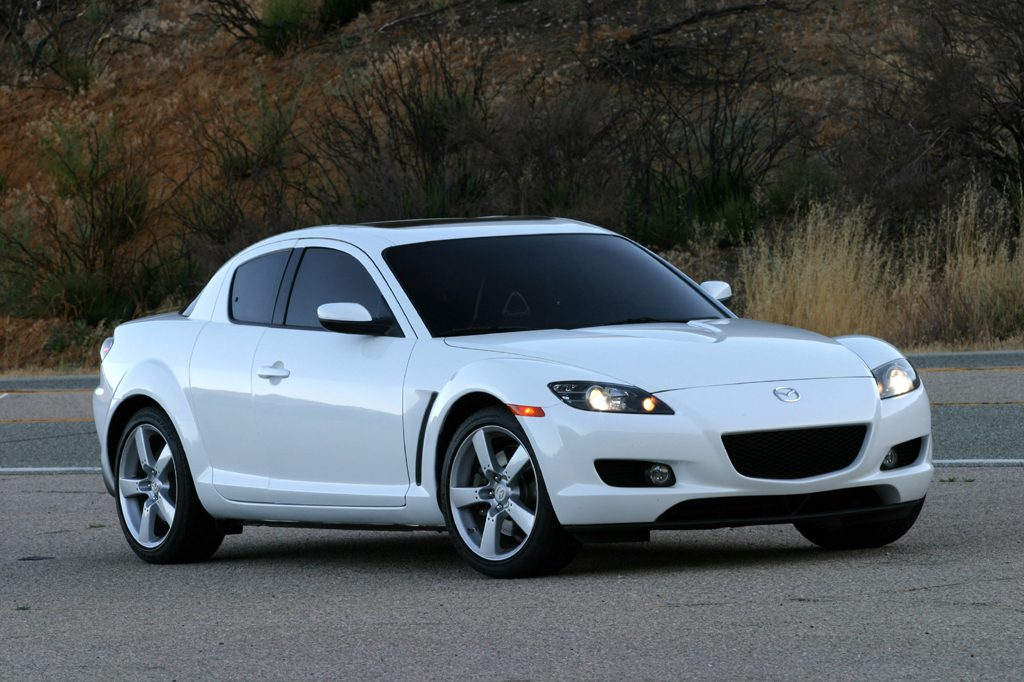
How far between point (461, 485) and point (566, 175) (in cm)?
1952

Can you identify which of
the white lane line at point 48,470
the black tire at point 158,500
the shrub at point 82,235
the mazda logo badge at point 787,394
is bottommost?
the shrub at point 82,235

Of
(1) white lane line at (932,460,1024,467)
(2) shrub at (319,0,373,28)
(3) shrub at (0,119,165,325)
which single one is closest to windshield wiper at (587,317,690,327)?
(1) white lane line at (932,460,1024,467)

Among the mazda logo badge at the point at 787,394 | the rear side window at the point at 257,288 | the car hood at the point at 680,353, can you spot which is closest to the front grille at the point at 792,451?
the mazda logo badge at the point at 787,394

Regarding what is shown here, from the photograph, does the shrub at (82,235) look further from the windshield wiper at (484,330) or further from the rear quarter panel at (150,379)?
the windshield wiper at (484,330)

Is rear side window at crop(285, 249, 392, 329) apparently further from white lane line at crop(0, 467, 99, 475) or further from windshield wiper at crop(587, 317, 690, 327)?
white lane line at crop(0, 467, 99, 475)

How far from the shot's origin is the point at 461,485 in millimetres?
7785

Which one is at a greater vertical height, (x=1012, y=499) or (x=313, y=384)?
(x=313, y=384)

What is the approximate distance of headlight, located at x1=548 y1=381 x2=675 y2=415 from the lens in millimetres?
7398

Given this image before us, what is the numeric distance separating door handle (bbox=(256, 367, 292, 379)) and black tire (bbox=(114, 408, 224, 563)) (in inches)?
28.9

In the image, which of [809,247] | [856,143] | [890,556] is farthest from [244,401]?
[856,143]

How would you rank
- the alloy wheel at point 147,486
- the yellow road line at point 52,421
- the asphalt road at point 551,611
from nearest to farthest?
the asphalt road at point 551,611
the alloy wheel at point 147,486
the yellow road line at point 52,421

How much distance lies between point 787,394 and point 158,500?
340 cm

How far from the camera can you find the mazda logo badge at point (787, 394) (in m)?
7.52

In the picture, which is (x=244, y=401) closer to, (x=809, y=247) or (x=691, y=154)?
(x=809, y=247)
